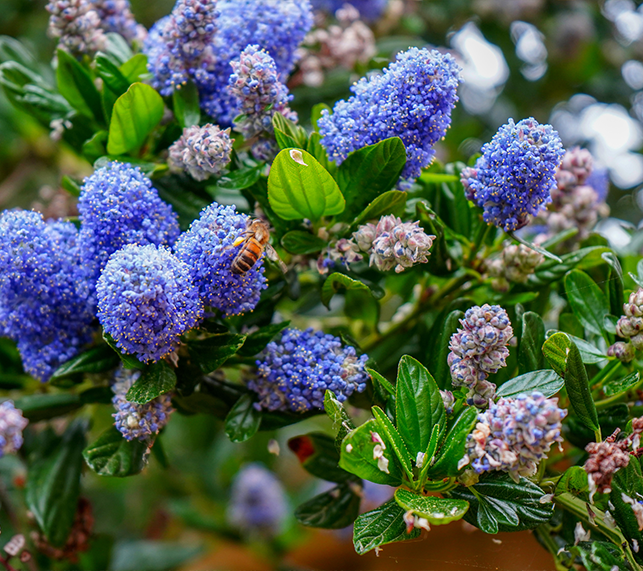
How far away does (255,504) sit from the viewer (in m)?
1.92

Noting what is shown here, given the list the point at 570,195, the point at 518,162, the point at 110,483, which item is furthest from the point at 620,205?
the point at 110,483

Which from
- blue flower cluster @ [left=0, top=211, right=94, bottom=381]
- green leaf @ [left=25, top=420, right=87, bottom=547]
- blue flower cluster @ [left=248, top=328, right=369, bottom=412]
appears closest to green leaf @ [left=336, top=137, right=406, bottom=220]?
blue flower cluster @ [left=248, top=328, right=369, bottom=412]

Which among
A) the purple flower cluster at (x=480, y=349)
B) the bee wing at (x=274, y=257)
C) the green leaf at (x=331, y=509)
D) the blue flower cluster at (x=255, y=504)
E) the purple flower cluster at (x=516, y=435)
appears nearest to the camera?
the purple flower cluster at (x=516, y=435)

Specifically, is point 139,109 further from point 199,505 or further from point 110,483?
point 199,505

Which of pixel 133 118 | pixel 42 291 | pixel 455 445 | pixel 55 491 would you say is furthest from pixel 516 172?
pixel 55 491

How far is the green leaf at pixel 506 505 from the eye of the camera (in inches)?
31.8

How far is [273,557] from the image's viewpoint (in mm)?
1975

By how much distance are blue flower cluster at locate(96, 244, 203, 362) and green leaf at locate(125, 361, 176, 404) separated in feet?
0.14

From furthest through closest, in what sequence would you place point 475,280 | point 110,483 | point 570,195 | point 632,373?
point 110,483
point 570,195
point 475,280
point 632,373

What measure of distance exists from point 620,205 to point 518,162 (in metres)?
1.47

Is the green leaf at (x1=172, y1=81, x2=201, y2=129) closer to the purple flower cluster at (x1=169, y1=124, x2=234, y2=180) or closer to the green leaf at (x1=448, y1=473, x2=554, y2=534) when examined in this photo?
the purple flower cluster at (x1=169, y1=124, x2=234, y2=180)

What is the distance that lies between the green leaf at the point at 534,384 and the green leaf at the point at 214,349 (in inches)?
15.0

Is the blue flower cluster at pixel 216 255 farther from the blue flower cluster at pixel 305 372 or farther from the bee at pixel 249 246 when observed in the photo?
the blue flower cluster at pixel 305 372

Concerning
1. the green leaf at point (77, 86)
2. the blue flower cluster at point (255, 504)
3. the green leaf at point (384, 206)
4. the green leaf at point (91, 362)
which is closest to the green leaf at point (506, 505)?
the green leaf at point (384, 206)
